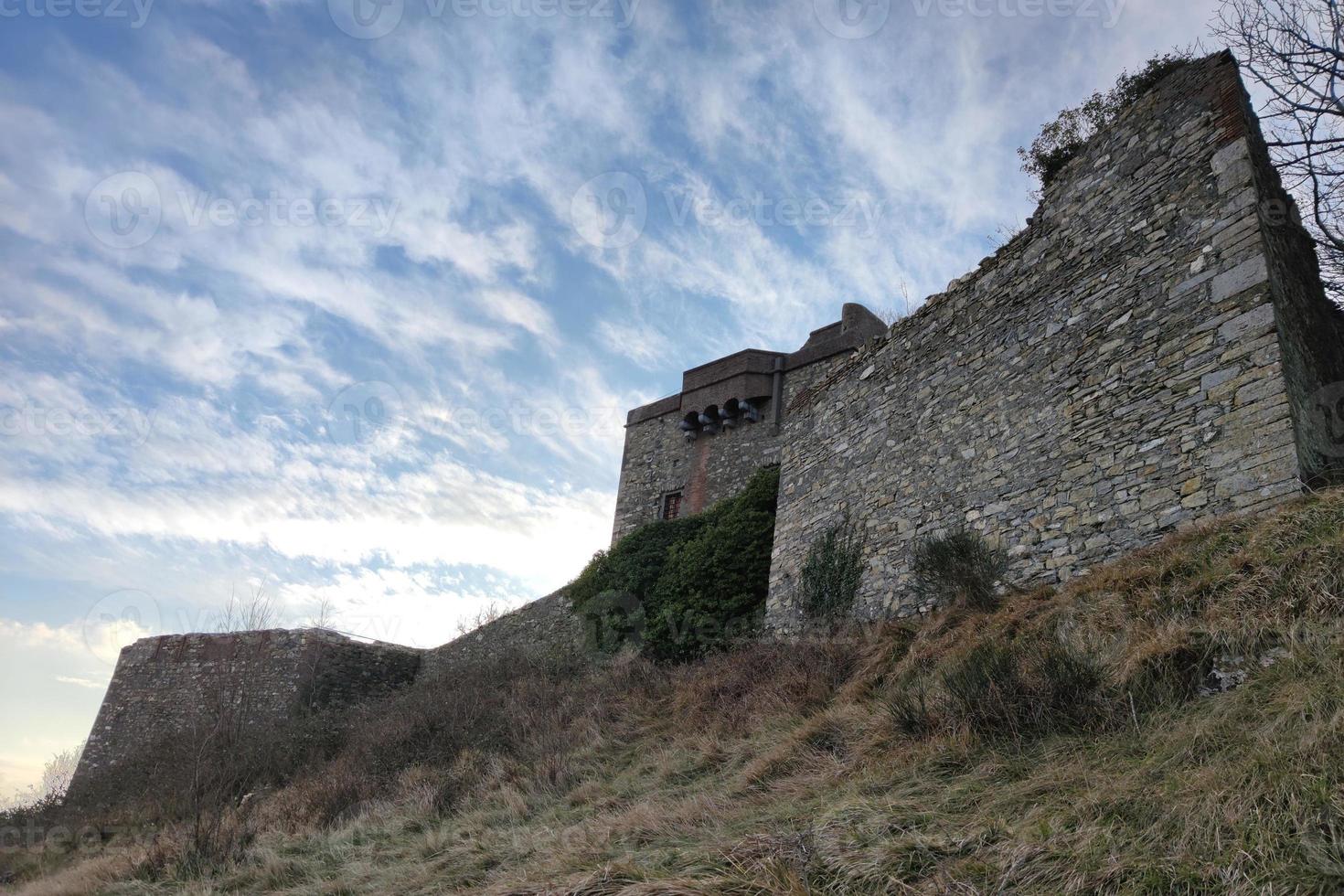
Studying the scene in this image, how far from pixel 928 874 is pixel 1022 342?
686 cm

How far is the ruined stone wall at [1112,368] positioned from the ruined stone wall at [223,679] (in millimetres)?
13693

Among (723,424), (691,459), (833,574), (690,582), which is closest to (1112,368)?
(833,574)

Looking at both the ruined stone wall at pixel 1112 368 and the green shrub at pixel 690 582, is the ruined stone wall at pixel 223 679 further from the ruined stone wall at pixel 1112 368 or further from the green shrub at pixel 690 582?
the ruined stone wall at pixel 1112 368

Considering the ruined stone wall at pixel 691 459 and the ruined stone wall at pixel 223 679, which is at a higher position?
the ruined stone wall at pixel 691 459

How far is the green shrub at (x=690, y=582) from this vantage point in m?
12.8

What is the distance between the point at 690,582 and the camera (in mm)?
13664

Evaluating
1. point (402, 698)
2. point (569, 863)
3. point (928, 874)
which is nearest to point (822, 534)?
point (569, 863)

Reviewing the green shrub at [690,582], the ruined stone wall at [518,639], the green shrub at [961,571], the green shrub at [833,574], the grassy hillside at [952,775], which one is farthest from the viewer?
the ruined stone wall at [518,639]

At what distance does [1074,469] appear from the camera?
7633 millimetres

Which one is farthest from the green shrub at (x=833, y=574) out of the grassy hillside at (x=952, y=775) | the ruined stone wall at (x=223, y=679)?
the ruined stone wall at (x=223, y=679)

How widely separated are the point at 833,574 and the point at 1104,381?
4.31m

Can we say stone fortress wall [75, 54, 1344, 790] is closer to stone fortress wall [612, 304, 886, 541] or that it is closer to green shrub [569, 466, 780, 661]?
green shrub [569, 466, 780, 661]

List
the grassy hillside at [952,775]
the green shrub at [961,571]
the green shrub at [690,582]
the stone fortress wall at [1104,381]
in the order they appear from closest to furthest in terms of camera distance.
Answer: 1. the grassy hillside at [952,775]
2. the stone fortress wall at [1104,381]
3. the green shrub at [961,571]
4. the green shrub at [690,582]

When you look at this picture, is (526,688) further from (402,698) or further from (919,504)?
(919,504)
